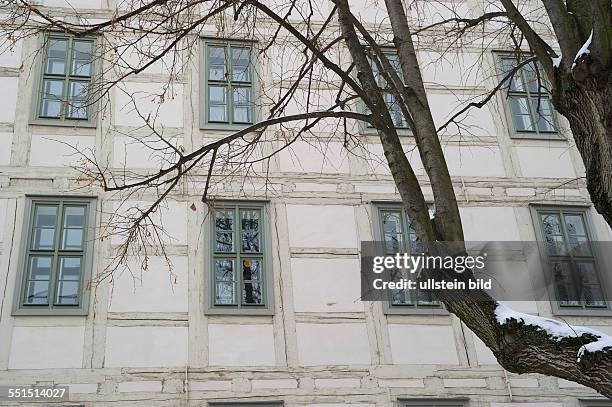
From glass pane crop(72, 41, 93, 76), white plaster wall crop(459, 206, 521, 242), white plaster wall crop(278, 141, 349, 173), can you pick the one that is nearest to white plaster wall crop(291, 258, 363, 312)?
white plaster wall crop(278, 141, 349, 173)

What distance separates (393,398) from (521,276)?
8.51 feet

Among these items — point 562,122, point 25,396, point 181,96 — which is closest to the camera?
point 25,396

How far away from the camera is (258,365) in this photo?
9453 mm

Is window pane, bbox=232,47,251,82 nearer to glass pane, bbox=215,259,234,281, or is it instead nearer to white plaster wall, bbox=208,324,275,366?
glass pane, bbox=215,259,234,281

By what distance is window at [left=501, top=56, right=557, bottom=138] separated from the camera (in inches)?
464

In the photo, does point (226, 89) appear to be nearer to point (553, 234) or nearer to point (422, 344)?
point (422, 344)

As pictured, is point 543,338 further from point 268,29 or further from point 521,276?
point 268,29

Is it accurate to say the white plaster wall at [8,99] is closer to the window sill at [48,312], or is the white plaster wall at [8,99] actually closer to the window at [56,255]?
the window at [56,255]

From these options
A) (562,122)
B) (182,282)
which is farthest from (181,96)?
(562,122)

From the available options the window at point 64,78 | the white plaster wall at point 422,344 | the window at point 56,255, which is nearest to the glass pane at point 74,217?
the window at point 56,255

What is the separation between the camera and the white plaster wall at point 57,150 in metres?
10.3

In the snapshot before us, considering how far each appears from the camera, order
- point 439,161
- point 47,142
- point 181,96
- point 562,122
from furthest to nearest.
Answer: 1. point 562,122
2. point 181,96
3. point 47,142
4. point 439,161

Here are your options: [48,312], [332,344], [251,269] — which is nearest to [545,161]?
[332,344]

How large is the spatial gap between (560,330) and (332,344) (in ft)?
17.4
